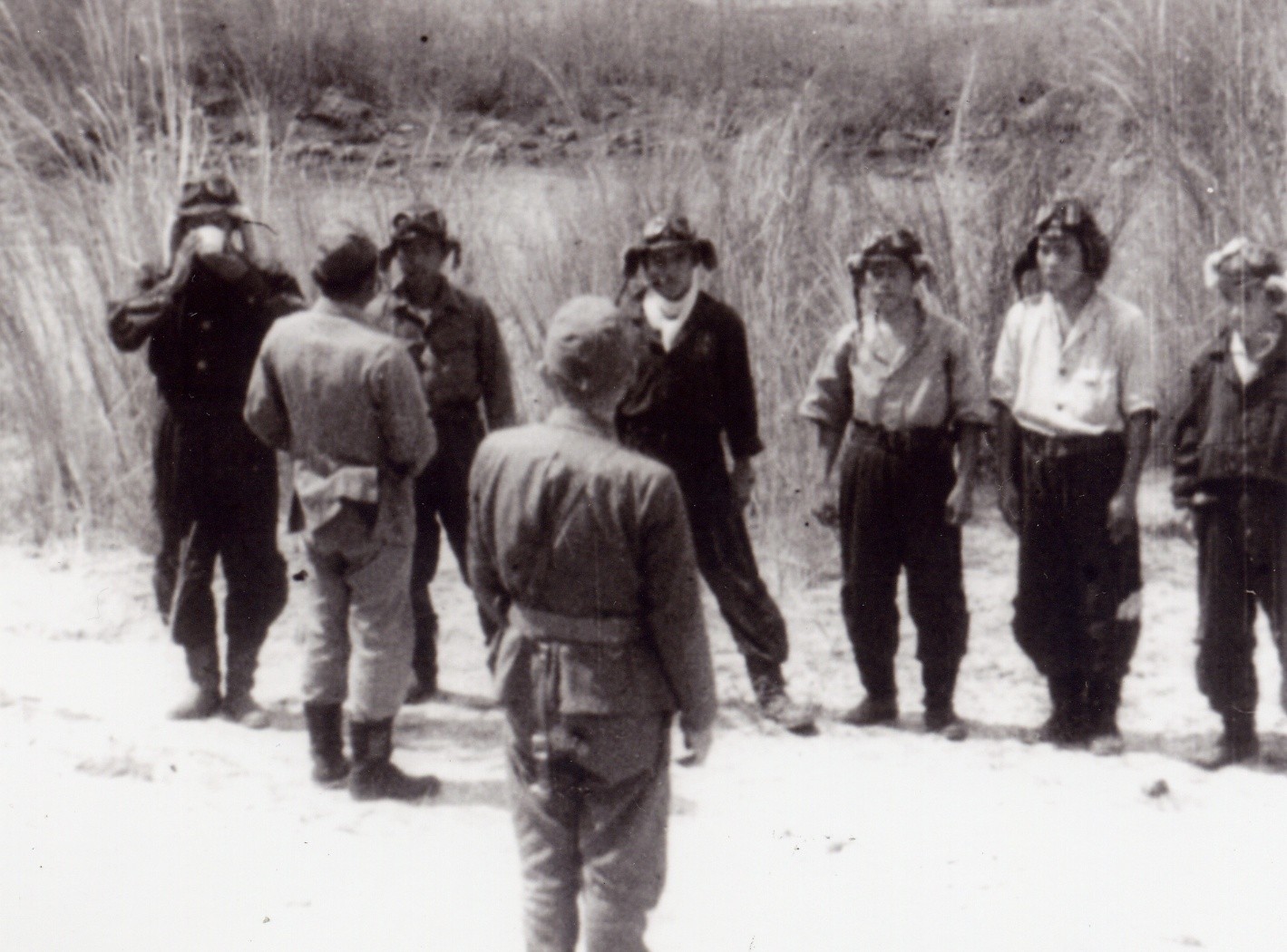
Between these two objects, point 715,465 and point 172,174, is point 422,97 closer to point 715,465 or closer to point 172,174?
point 172,174

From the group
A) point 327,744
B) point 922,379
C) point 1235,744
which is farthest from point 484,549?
point 1235,744

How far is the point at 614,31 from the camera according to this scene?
11000 mm

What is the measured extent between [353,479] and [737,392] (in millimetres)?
1305

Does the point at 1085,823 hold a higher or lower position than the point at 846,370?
lower

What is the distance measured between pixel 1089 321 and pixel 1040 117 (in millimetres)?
4965

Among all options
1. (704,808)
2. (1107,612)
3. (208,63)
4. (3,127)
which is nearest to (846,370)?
(1107,612)

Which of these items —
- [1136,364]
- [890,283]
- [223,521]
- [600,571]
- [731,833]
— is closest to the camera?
[600,571]

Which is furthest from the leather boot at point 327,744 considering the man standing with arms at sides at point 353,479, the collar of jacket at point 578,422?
the collar of jacket at point 578,422

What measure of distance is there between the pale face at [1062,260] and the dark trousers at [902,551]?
603 millimetres

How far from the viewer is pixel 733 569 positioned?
5348 millimetres

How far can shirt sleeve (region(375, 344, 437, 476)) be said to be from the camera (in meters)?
4.58

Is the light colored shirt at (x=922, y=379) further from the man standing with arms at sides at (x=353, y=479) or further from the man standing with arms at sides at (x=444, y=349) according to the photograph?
the man standing with arms at sides at (x=353, y=479)

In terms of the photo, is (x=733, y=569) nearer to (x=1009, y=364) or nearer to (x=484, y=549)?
(x=1009, y=364)

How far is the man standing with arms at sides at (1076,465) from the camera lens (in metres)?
4.87
